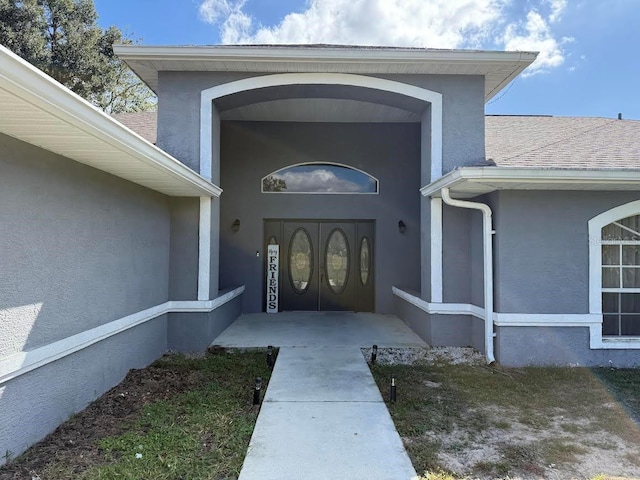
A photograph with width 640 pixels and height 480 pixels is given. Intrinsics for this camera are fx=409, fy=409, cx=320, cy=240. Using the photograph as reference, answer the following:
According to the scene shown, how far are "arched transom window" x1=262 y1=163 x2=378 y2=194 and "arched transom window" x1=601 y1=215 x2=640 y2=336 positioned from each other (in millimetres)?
5029

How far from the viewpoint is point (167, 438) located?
3.68 m

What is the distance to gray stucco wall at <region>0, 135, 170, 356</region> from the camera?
3.29m

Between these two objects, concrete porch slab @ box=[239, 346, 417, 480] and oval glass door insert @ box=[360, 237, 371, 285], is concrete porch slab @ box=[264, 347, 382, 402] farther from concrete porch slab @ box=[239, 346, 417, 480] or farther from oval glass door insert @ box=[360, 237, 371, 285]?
oval glass door insert @ box=[360, 237, 371, 285]

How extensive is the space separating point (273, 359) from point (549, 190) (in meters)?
4.75

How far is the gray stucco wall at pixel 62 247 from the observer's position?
3285mm

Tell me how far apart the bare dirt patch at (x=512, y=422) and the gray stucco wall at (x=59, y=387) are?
3226 millimetres

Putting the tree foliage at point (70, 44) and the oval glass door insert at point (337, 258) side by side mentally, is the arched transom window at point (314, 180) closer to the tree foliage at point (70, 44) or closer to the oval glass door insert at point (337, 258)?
the oval glass door insert at point (337, 258)

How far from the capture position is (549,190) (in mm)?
5914

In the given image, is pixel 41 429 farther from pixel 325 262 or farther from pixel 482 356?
pixel 325 262

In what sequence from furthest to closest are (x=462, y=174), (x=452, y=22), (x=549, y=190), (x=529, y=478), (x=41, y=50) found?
(x=41, y=50) < (x=452, y=22) < (x=549, y=190) < (x=462, y=174) < (x=529, y=478)

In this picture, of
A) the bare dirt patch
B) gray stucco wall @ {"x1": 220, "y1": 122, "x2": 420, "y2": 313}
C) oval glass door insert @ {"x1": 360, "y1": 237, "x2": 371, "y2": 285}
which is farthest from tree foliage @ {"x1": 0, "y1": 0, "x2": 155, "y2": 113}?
the bare dirt patch

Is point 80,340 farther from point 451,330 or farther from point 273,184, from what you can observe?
point 273,184

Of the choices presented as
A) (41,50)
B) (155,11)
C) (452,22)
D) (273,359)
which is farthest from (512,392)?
(41,50)

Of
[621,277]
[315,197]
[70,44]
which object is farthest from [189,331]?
[70,44]
